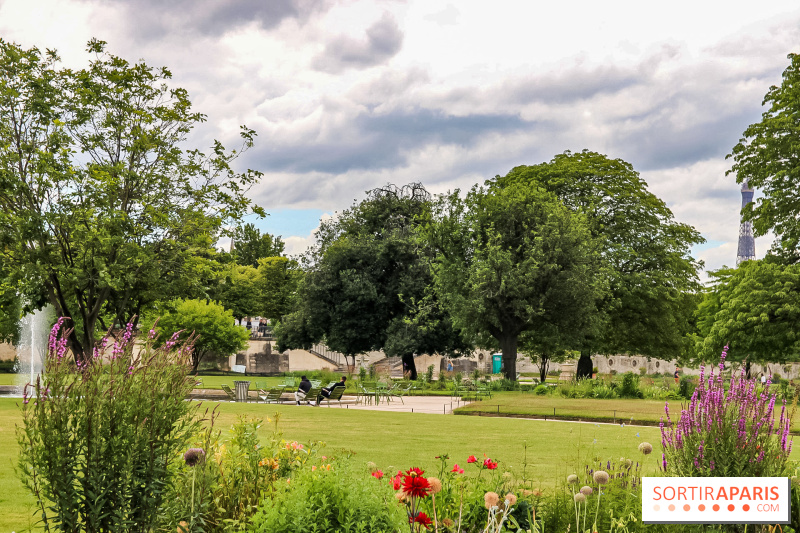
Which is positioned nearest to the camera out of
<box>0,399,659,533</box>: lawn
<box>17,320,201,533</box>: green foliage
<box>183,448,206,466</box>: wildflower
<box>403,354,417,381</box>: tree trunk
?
<box>17,320,201,533</box>: green foliage

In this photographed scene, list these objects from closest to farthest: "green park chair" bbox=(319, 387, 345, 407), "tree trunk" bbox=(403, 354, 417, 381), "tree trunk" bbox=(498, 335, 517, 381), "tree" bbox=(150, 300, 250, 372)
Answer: "green park chair" bbox=(319, 387, 345, 407), "tree trunk" bbox=(498, 335, 517, 381), "tree trunk" bbox=(403, 354, 417, 381), "tree" bbox=(150, 300, 250, 372)

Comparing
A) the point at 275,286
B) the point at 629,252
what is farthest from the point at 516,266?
the point at 275,286

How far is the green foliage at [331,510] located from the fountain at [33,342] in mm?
26332

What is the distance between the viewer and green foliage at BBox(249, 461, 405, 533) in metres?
4.82

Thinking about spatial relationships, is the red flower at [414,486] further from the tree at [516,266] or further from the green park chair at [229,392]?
the tree at [516,266]

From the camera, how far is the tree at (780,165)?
28.8m

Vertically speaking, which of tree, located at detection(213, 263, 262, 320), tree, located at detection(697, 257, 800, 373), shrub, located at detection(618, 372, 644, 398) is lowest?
shrub, located at detection(618, 372, 644, 398)

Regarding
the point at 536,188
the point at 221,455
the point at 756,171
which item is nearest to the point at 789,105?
the point at 756,171

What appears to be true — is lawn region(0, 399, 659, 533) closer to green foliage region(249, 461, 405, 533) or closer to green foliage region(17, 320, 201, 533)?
green foliage region(17, 320, 201, 533)

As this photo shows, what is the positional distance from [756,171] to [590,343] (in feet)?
39.8

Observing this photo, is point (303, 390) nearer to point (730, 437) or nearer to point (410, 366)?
point (410, 366)

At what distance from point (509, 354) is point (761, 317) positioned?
36.1ft

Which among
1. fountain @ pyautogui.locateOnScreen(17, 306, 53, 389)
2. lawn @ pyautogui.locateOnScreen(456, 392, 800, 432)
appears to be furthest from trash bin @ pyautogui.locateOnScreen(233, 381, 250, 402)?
fountain @ pyautogui.locateOnScreen(17, 306, 53, 389)

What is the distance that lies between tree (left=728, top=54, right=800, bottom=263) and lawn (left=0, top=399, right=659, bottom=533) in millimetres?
15857
